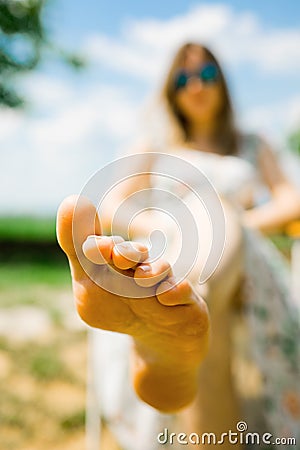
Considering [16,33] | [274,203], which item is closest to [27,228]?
[16,33]

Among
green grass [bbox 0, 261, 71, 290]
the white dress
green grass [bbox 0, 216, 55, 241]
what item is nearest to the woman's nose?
the white dress

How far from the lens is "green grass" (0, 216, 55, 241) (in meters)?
4.77

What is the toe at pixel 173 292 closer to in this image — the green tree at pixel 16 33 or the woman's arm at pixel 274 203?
the woman's arm at pixel 274 203

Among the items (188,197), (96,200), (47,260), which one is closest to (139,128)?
(188,197)

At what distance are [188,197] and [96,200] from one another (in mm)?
469

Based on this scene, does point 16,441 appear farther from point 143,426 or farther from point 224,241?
point 224,241

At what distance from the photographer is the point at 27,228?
509cm

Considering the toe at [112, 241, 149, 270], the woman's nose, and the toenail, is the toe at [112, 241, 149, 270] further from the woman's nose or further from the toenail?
the woman's nose

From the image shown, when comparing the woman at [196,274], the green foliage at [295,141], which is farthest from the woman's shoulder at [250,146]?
the green foliage at [295,141]

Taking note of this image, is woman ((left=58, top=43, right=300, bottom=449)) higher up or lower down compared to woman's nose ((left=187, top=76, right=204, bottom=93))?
lower down

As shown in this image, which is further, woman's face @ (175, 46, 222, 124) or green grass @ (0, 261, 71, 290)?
green grass @ (0, 261, 71, 290)

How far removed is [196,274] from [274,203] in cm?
52

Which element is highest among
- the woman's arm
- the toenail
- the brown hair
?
the brown hair

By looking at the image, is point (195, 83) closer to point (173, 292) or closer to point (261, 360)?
point (261, 360)
